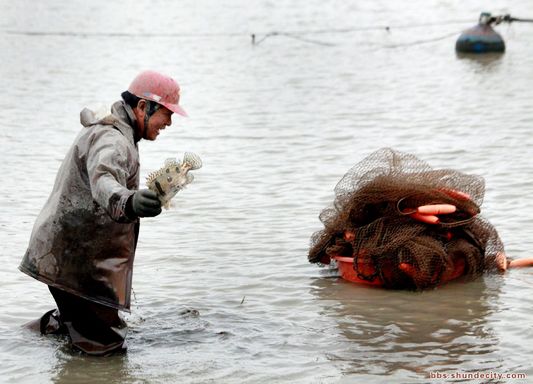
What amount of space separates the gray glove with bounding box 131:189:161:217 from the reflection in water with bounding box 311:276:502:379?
67.3 inches

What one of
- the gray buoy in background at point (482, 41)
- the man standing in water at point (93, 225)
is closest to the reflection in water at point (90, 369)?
the man standing in water at point (93, 225)

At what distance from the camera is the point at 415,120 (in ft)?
50.8

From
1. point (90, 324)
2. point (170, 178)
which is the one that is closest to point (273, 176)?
point (90, 324)

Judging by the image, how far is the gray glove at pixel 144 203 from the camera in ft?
18.5

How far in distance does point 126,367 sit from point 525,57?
15751 millimetres

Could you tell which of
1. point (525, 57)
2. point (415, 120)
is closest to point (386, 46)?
point (525, 57)

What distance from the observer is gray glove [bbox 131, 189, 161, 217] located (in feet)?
18.5

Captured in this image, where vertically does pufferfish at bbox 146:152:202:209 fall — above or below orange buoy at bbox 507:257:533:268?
above

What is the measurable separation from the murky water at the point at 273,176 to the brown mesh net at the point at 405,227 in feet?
0.60

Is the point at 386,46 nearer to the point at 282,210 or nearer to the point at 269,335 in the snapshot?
the point at 282,210

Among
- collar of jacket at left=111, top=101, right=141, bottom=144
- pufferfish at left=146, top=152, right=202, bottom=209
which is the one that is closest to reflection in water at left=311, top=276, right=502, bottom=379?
pufferfish at left=146, top=152, right=202, bottom=209

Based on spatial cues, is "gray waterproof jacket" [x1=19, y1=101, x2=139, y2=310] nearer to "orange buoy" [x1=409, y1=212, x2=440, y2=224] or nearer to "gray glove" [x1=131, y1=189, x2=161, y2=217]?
"gray glove" [x1=131, y1=189, x2=161, y2=217]

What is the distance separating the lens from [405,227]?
8102 millimetres

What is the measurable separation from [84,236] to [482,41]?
1593 centimetres
